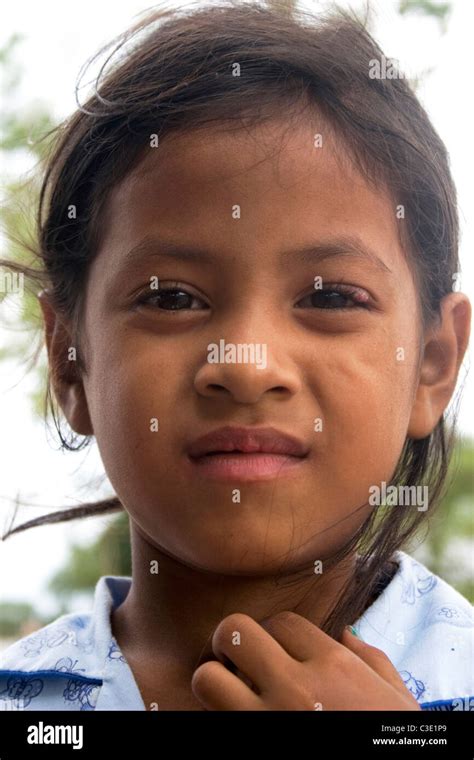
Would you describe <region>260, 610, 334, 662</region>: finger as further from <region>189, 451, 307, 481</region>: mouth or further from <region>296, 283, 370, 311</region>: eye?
<region>296, 283, 370, 311</region>: eye

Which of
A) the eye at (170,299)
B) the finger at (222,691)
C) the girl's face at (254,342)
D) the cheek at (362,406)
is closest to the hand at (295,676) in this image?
the finger at (222,691)

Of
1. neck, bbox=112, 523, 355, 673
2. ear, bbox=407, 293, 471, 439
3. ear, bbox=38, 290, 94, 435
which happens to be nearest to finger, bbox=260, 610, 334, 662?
neck, bbox=112, 523, 355, 673

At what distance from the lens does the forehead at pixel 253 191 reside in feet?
4.26

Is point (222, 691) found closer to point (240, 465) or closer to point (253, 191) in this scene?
point (240, 465)

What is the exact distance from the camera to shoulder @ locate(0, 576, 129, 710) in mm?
1472

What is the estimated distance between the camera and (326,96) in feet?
4.68

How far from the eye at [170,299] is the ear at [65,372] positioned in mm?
281

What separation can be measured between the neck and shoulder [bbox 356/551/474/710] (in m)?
0.08

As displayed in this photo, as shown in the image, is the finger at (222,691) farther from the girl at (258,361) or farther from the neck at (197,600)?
the neck at (197,600)

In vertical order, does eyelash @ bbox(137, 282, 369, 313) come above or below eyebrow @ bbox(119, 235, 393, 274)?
below

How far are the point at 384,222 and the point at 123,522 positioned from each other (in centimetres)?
245

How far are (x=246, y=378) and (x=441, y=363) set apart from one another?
0.49 m

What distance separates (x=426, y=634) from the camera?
1.47m

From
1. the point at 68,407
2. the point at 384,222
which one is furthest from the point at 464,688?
the point at 68,407
